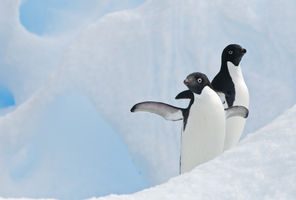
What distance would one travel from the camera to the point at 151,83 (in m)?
4.42

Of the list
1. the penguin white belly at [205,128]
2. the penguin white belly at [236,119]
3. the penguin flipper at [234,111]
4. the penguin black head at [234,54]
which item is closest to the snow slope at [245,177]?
the penguin white belly at [205,128]

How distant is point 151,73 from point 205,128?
2050 millimetres

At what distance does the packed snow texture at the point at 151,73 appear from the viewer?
429cm

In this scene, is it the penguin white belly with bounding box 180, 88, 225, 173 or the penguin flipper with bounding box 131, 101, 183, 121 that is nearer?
the penguin white belly with bounding box 180, 88, 225, 173

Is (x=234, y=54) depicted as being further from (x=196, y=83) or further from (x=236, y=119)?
(x=196, y=83)

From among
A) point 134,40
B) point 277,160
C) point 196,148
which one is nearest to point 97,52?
point 134,40

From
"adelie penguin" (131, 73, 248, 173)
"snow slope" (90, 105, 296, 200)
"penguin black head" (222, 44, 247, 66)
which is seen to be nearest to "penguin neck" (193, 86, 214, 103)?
"adelie penguin" (131, 73, 248, 173)

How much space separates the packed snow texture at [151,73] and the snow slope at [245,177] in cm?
295

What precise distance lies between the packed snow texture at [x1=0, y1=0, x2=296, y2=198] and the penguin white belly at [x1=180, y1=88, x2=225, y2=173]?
174 cm

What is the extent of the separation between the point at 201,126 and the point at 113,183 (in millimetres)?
1993

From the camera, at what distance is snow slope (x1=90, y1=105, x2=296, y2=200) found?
3.65ft

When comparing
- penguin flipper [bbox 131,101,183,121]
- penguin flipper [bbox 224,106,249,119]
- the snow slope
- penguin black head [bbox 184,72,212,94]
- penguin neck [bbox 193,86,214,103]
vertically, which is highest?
the snow slope

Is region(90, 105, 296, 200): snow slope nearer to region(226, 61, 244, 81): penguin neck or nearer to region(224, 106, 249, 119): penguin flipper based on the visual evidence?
region(224, 106, 249, 119): penguin flipper

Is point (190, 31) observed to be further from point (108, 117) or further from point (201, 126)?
point (201, 126)
